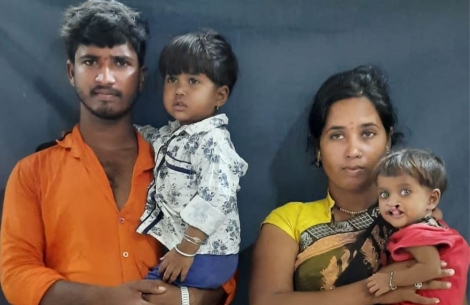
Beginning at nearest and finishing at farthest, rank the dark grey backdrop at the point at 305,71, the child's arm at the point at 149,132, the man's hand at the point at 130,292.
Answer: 1. the man's hand at the point at 130,292
2. the child's arm at the point at 149,132
3. the dark grey backdrop at the point at 305,71

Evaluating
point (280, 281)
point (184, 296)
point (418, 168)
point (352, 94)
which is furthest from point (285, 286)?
point (352, 94)

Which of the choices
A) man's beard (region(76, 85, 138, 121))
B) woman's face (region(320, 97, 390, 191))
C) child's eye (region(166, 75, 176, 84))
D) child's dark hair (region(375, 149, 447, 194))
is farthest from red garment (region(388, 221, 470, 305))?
man's beard (region(76, 85, 138, 121))

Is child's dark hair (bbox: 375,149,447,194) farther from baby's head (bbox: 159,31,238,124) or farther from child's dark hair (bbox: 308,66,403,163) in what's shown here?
baby's head (bbox: 159,31,238,124)

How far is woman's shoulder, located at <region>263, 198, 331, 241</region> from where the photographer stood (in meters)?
1.83

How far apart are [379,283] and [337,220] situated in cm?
28

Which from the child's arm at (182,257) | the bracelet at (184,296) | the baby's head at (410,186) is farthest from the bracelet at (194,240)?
the baby's head at (410,186)

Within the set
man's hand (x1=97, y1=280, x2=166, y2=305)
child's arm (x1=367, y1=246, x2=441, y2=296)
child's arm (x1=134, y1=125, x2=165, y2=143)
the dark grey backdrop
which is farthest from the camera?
the dark grey backdrop

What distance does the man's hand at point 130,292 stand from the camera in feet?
5.42

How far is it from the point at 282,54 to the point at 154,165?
58cm

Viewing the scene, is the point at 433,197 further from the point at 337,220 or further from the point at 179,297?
the point at 179,297

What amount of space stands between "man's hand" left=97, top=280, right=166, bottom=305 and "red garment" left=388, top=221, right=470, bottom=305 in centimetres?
63

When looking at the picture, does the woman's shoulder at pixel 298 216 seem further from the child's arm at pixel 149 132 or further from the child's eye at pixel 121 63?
the child's eye at pixel 121 63

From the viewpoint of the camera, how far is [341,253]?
1.74m

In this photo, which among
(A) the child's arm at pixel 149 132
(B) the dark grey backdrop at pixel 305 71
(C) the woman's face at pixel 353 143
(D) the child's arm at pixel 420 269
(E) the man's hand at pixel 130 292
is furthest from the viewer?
(B) the dark grey backdrop at pixel 305 71
